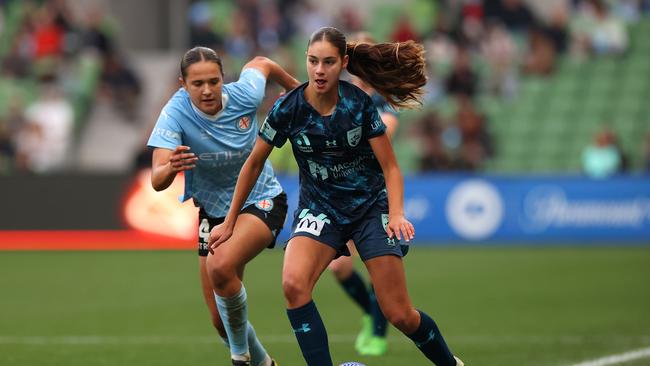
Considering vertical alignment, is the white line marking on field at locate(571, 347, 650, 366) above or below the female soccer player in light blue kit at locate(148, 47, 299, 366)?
below

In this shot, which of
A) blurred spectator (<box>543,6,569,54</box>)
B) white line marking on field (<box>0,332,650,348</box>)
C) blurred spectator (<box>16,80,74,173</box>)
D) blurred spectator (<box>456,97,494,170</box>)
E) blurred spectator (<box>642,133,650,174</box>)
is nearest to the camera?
white line marking on field (<box>0,332,650,348</box>)

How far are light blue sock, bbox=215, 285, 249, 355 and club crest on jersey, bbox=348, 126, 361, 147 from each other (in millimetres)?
1257

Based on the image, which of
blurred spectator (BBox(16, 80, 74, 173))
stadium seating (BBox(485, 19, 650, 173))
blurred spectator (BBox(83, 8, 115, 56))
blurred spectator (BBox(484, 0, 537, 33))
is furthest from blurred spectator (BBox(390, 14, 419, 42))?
blurred spectator (BBox(16, 80, 74, 173))

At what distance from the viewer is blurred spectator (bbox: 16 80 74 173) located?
66.9ft

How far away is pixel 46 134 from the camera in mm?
21016

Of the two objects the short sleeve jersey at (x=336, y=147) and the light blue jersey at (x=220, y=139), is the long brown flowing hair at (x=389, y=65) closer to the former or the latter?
the short sleeve jersey at (x=336, y=147)

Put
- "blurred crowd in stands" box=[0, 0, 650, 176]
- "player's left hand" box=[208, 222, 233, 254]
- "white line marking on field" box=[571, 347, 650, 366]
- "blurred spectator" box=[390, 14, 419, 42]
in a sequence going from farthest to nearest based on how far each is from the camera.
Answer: "blurred crowd in stands" box=[0, 0, 650, 176] → "blurred spectator" box=[390, 14, 419, 42] → "white line marking on field" box=[571, 347, 650, 366] → "player's left hand" box=[208, 222, 233, 254]

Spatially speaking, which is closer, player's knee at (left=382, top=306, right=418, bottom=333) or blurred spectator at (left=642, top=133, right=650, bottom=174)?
player's knee at (left=382, top=306, right=418, bottom=333)

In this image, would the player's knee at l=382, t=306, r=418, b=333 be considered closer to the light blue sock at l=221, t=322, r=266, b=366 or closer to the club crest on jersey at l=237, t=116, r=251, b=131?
the light blue sock at l=221, t=322, r=266, b=366

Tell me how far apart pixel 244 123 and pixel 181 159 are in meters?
0.96

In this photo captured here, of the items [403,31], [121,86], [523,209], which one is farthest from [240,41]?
[523,209]

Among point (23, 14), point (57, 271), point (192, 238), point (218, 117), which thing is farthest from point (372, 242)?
point (23, 14)

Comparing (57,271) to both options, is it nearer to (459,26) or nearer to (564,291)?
(564,291)

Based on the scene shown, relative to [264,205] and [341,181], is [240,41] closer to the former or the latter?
[264,205]
